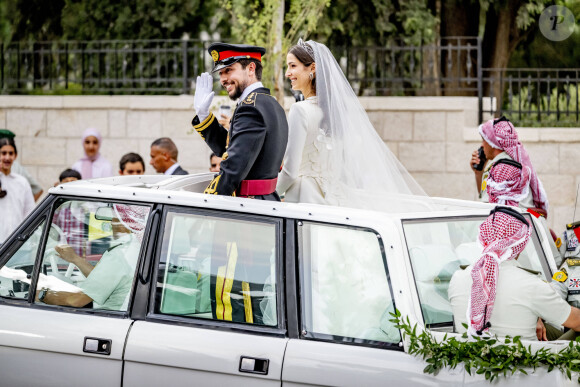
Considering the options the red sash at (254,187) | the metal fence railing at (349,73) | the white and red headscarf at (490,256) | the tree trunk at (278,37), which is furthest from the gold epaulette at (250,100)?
the metal fence railing at (349,73)

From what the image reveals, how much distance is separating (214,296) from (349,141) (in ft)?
5.51

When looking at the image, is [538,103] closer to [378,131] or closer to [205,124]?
[378,131]

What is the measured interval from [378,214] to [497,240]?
59 cm

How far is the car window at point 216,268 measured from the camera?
423cm

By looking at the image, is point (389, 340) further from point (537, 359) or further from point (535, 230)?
point (535, 230)

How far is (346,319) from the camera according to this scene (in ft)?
13.5

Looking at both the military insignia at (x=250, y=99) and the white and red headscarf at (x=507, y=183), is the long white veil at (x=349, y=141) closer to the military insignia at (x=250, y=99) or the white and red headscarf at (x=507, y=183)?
the military insignia at (x=250, y=99)

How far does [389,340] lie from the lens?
4008mm

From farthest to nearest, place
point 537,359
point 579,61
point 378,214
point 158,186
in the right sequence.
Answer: point 579,61 < point 158,186 < point 378,214 < point 537,359

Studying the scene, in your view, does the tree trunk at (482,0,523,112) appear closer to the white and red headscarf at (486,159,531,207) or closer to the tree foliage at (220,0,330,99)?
the tree foliage at (220,0,330,99)

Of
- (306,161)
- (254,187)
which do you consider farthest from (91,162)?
(254,187)

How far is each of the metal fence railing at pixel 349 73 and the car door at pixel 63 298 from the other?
30.6ft

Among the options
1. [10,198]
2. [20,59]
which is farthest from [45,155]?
[10,198]

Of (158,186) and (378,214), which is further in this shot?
(158,186)
